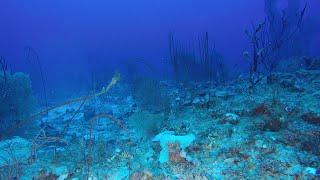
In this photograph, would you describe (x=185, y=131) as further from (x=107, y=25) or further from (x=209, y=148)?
(x=107, y=25)

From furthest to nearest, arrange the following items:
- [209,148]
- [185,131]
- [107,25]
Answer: [107,25] < [185,131] < [209,148]

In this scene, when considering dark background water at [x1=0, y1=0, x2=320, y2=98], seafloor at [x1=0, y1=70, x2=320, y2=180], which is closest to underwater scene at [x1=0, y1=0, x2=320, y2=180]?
seafloor at [x1=0, y1=70, x2=320, y2=180]

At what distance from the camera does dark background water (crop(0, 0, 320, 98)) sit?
3693 inches

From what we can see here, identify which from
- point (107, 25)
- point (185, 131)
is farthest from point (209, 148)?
point (107, 25)

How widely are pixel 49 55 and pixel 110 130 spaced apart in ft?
366

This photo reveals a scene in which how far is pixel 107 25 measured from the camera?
115 metres

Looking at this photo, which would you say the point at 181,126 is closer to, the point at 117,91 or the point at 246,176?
the point at 246,176

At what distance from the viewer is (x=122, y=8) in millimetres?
106688

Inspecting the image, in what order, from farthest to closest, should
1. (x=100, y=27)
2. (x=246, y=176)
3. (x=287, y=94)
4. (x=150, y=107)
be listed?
(x=100, y=27) → (x=150, y=107) → (x=287, y=94) → (x=246, y=176)

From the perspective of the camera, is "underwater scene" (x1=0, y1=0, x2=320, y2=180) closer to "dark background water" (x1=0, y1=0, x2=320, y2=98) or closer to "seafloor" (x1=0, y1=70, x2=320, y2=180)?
"seafloor" (x1=0, y1=70, x2=320, y2=180)

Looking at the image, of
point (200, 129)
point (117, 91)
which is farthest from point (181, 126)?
point (117, 91)

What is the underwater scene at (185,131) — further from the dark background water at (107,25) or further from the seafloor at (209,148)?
the dark background water at (107,25)

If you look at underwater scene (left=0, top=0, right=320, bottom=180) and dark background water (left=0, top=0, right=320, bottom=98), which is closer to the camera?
underwater scene (left=0, top=0, right=320, bottom=180)

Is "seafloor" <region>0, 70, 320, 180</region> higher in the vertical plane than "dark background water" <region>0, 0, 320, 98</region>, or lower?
lower
